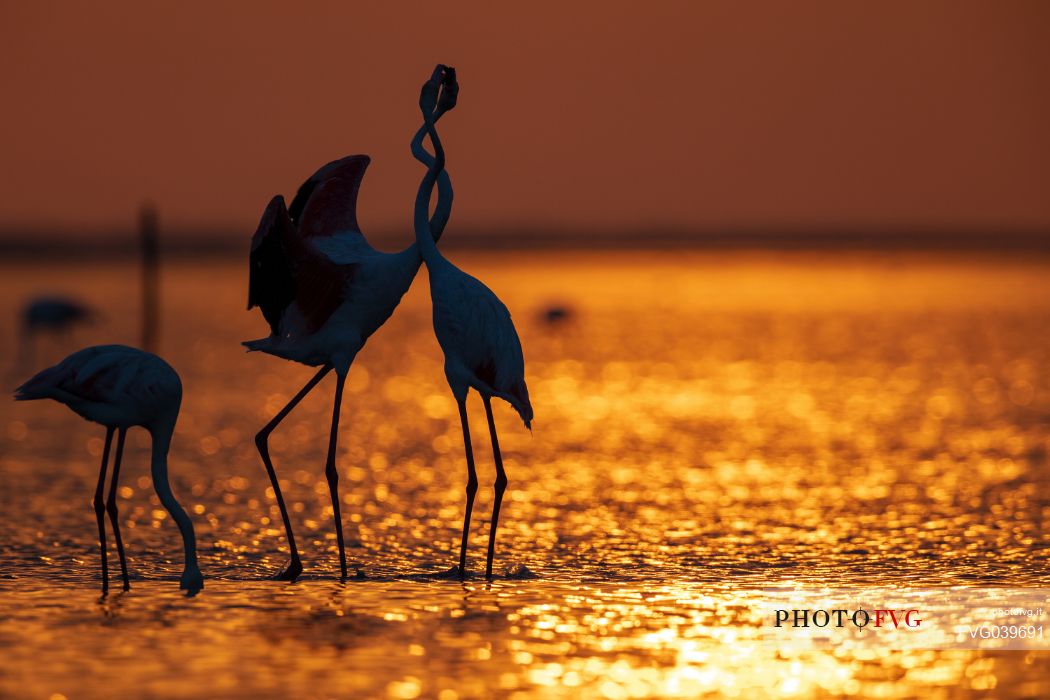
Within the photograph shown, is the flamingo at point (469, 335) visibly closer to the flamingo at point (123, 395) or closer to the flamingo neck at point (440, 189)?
the flamingo neck at point (440, 189)

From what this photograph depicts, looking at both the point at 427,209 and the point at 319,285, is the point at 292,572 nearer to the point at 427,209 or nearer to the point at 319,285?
the point at 319,285

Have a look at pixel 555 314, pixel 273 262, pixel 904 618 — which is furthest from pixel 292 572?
pixel 555 314

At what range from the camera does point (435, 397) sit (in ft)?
82.8

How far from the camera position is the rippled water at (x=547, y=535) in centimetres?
811

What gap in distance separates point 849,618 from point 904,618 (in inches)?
10.9

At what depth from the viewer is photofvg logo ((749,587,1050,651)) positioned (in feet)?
28.2

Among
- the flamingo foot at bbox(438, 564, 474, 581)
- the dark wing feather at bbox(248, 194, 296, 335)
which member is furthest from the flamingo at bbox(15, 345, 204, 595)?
the flamingo foot at bbox(438, 564, 474, 581)

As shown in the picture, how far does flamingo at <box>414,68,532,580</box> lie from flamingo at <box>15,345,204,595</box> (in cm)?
158

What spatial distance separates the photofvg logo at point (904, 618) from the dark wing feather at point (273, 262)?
3294 millimetres

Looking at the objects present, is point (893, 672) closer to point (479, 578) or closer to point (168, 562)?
point (479, 578)

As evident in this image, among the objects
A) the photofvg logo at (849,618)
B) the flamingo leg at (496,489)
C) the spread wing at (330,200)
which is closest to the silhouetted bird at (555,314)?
the spread wing at (330,200)

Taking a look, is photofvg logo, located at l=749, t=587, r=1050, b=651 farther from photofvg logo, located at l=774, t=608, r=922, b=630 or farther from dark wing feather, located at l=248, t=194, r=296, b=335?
dark wing feather, located at l=248, t=194, r=296, b=335

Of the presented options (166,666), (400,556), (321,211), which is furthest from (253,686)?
(321,211)

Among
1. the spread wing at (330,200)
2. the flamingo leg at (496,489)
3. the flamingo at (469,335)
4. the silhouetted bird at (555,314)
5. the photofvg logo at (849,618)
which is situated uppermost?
the spread wing at (330,200)
